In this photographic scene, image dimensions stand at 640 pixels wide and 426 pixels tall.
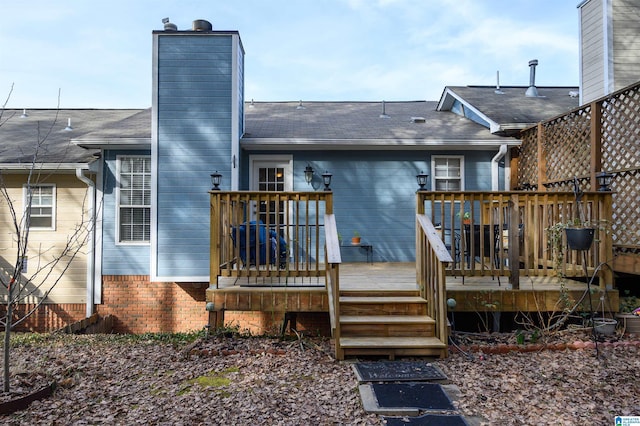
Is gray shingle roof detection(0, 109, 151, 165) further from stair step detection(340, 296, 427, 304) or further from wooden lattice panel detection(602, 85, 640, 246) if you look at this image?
wooden lattice panel detection(602, 85, 640, 246)

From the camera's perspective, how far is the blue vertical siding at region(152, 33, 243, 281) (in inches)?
278

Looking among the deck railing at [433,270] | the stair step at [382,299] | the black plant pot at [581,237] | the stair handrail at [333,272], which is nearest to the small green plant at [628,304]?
the black plant pot at [581,237]

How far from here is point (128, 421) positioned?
10.1 feet

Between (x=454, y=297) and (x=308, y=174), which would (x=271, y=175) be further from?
(x=454, y=297)

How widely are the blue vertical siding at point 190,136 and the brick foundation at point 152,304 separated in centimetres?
73

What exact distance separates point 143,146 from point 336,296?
5243mm

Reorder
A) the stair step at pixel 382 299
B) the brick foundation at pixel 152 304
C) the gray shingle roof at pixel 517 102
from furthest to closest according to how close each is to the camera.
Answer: the gray shingle roof at pixel 517 102
the brick foundation at pixel 152 304
the stair step at pixel 382 299

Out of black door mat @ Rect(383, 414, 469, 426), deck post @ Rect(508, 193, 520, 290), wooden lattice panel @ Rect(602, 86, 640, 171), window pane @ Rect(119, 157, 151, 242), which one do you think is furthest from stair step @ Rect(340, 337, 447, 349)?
window pane @ Rect(119, 157, 151, 242)

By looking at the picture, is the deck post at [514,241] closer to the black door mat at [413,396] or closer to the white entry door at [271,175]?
the black door mat at [413,396]

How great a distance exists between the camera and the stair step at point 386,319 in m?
4.51

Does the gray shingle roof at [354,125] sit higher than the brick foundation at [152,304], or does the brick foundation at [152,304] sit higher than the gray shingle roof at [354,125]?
the gray shingle roof at [354,125]

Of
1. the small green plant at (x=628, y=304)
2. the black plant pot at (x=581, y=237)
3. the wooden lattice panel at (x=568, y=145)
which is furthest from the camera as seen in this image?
the wooden lattice panel at (x=568, y=145)

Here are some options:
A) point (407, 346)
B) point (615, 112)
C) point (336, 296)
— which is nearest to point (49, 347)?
point (336, 296)

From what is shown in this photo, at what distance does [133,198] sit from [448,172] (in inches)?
241
